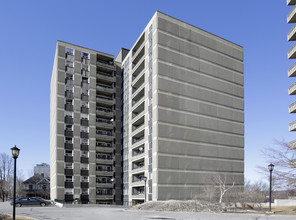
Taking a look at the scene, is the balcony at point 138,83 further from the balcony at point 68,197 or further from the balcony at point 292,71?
the balcony at point 292,71

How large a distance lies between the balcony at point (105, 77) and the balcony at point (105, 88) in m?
1.41

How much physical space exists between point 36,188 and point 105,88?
60.2m

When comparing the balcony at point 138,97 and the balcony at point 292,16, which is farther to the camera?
the balcony at point 138,97

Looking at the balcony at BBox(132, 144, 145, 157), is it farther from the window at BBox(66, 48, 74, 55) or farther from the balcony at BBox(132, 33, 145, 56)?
the window at BBox(66, 48, 74, 55)

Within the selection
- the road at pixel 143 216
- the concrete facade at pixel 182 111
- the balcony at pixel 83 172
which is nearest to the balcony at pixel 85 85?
the concrete facade at pixel 182 111

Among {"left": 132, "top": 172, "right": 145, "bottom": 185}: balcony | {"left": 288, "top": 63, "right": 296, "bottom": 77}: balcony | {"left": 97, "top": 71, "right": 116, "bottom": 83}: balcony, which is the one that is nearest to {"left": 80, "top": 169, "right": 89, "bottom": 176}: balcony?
{"left": 132, "top": 172, "right": 145, "bottom": 185}: balcony

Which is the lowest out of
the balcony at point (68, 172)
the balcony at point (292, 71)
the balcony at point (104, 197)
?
the balcony at point (104, 197)

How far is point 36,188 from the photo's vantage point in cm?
11538

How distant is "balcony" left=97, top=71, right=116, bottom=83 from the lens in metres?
75.0

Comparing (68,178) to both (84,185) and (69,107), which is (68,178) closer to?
(84,185)

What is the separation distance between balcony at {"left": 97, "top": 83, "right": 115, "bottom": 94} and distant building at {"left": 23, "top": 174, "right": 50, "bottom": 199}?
5677 cm

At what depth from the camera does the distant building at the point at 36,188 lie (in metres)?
114

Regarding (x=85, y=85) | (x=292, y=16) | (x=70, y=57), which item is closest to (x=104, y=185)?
(x=85, y=85)

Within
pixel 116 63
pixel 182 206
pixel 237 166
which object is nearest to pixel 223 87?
pixel 237 166
